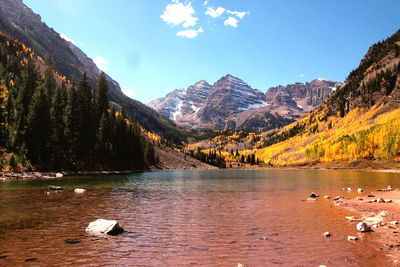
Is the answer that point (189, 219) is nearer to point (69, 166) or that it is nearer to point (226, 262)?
point (226, 262)

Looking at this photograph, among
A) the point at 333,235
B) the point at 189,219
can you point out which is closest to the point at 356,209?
the point at 333,235

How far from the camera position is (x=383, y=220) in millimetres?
19734

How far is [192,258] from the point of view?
12.4 m

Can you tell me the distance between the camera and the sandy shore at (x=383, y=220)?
1354cm

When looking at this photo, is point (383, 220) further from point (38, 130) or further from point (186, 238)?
point (38, 130)

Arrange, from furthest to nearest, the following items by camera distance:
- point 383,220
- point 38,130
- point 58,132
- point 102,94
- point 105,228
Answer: point 102,94 < point 58,132 < point 38,130 < point 383,220 < point 105,228

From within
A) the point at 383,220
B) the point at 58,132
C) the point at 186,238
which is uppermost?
the point at 58,132

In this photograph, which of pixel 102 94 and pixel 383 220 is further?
pixel 102 94

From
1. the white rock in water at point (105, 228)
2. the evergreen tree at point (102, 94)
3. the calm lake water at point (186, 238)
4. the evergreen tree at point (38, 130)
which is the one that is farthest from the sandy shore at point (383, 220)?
the evergreen tree at point (102, 94)

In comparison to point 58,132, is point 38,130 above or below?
below

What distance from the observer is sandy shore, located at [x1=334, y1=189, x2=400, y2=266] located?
533 inches

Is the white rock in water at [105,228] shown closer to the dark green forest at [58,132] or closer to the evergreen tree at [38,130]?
the dark green forest at [58,132]

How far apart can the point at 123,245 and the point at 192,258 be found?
4.45m

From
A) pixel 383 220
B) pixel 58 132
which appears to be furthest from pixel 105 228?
pixel 58 132
